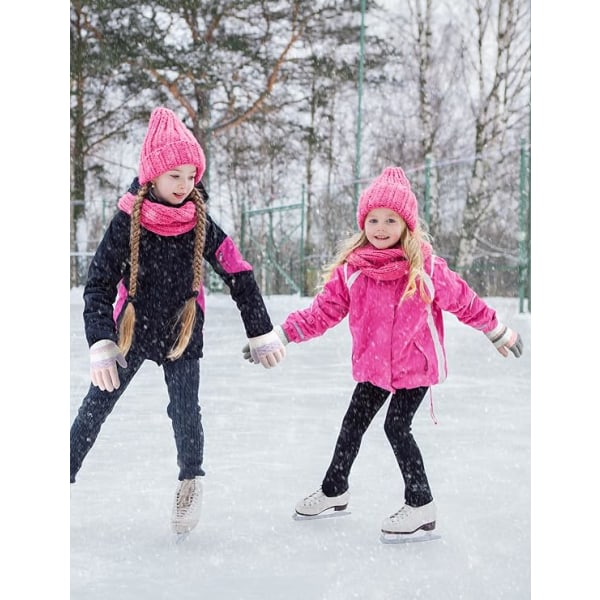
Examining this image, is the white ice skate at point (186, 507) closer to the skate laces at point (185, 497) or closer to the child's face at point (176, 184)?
the skate laces at point (185, 497)

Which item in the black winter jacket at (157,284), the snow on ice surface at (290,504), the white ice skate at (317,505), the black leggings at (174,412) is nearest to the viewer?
the snow on ice surface at (290,504)

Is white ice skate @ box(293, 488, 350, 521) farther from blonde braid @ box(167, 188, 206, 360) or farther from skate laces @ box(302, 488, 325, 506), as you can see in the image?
blonde braid @ box(167, 188, 206, 360)

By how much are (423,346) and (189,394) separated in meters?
0.72

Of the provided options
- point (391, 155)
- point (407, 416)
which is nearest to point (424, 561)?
point (407, 416)

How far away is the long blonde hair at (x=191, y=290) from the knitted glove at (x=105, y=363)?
92 mm

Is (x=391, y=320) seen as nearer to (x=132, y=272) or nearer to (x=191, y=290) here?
(x=191, y=290)

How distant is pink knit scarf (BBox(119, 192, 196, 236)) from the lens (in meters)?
2.56

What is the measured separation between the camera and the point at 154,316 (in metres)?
2.67

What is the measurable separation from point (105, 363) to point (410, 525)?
3.42 ft

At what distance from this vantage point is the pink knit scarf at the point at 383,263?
2.71 m

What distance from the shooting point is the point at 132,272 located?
2602mm

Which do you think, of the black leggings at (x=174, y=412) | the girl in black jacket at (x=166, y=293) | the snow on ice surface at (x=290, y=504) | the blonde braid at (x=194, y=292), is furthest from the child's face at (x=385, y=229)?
the snow on ice surface at (x=290, y=504)
